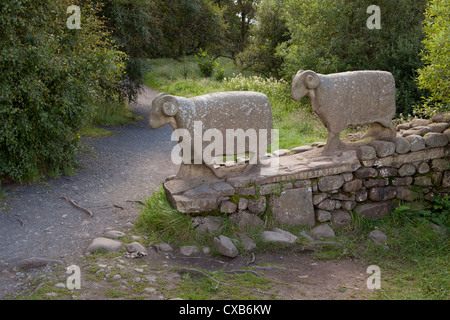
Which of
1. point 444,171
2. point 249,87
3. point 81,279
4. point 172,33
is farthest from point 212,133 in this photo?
point 172,33

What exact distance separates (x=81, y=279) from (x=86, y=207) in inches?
106

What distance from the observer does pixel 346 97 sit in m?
7.05

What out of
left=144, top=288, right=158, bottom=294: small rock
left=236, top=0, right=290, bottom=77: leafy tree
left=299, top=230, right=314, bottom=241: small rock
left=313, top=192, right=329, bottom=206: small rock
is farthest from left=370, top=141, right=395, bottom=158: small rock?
left=236, top=0, right=290, bottom=77: leafy tree

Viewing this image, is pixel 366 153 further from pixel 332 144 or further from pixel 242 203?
pixel 242 203

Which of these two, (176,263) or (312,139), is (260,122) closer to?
(176,263)

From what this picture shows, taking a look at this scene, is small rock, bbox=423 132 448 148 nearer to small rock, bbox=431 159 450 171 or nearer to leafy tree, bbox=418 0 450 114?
small rock, bbox=431 159 450 171

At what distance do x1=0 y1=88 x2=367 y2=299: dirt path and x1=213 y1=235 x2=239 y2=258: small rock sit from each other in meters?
0.17

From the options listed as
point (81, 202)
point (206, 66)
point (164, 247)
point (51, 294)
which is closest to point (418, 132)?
point (164, 247)

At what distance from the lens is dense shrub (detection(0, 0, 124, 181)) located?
285 inches

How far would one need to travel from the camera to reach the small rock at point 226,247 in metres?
5.88

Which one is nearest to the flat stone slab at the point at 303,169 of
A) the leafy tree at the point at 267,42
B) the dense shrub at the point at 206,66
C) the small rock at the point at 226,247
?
the small rock at the point at 226,247

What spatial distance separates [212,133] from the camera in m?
6.48

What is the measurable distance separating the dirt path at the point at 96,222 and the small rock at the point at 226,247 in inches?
6.7

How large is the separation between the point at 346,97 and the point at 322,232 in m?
2.30
